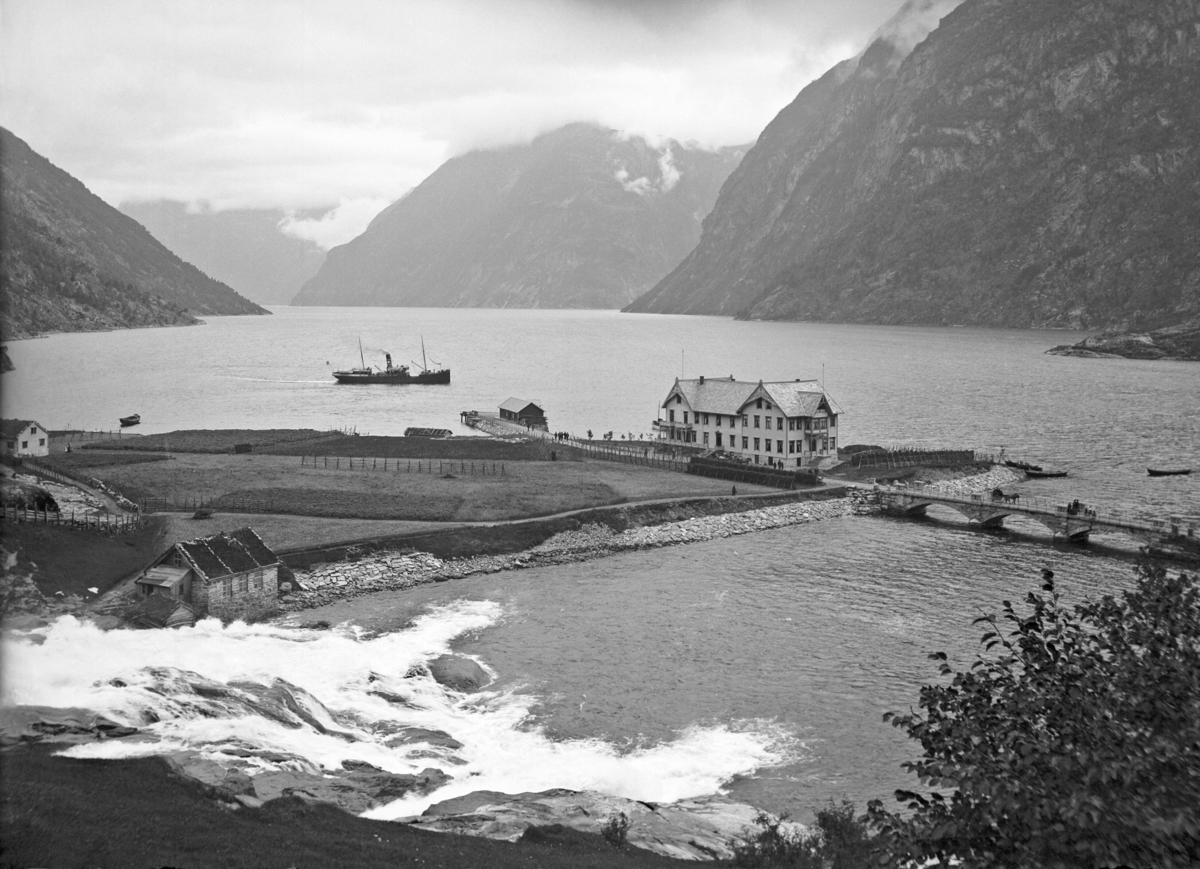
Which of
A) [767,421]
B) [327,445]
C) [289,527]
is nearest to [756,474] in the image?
[767,421]

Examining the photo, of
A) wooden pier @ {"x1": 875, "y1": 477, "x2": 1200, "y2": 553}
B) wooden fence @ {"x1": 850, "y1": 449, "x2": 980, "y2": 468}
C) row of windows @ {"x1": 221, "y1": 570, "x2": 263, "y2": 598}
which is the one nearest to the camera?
row of windows @ {"x1": 221, "y1": 570, "x2": 263, "y2": 598}

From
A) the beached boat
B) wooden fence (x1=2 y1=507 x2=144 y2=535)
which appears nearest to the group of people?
the beached boat

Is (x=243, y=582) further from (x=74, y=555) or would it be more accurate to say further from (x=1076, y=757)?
(x=1076, y=757)

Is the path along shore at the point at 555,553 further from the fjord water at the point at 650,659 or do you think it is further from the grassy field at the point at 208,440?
the grassy field at the point at 208,440

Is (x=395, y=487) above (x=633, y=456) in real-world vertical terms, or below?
below

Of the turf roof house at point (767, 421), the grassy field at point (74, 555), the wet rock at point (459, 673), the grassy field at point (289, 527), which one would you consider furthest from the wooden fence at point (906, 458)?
the grassy field at point (74, 555)

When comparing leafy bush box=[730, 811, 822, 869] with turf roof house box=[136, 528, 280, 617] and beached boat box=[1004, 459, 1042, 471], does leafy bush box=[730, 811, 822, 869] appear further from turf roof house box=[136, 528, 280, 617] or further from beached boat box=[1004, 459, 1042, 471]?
beached boat box=[1004, 459, 1042, 471]
